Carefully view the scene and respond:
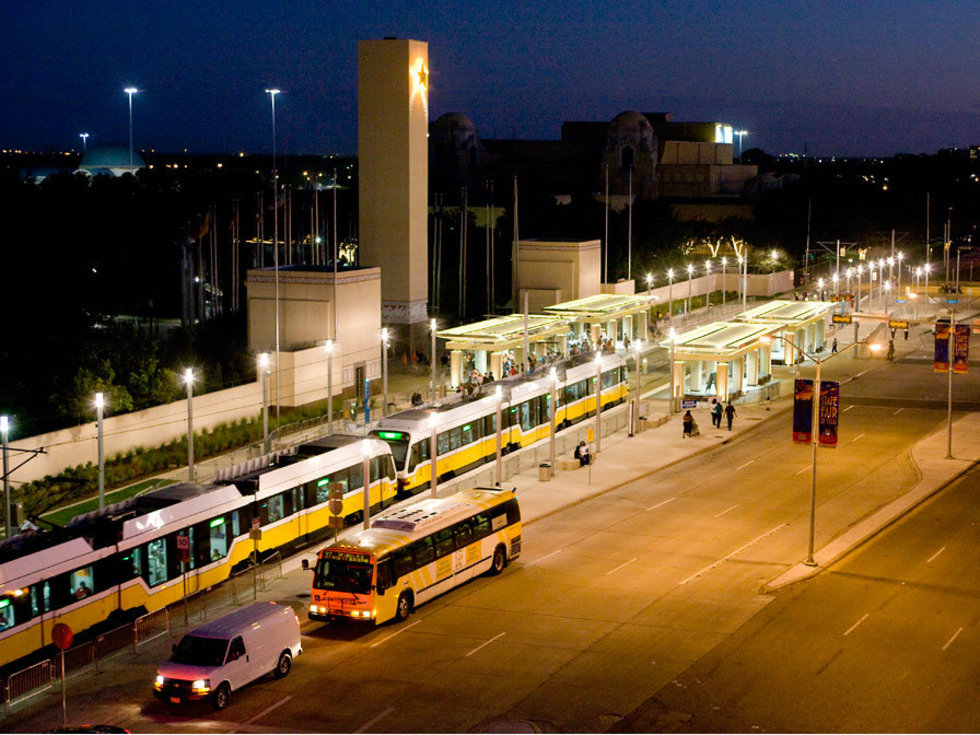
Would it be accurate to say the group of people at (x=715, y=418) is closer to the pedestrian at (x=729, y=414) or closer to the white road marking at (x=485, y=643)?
the pedestrian at (x=729, y=414)

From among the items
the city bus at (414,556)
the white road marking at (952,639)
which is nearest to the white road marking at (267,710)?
the city bus at (414,556)

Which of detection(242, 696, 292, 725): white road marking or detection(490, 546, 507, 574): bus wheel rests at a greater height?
detection(490, 546, 507, 574): bus wheel

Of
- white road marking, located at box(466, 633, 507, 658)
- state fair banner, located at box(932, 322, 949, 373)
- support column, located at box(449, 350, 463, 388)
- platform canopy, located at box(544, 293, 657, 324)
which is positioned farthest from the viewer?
platform canopy, located at box(544, 293, 657, 324)

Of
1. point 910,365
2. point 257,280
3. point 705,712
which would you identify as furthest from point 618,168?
point 705,712

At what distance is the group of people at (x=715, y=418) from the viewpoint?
5141 cm

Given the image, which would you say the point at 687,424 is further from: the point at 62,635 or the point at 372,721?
the point at 62,635

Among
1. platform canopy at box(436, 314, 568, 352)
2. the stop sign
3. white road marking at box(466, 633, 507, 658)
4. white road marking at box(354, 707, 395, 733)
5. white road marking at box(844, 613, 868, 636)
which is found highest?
platform canopy at box(436, 314, 568, 352)

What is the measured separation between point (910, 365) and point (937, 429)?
22.7 metres

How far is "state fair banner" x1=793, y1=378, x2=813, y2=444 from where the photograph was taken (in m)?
33.7

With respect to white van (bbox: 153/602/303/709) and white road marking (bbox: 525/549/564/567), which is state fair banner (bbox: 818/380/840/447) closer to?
white road marking (bbox: 525/549/564/567)

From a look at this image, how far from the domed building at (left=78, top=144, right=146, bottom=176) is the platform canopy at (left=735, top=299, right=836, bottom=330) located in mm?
102228

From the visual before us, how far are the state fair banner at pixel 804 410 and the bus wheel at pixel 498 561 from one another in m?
8.46

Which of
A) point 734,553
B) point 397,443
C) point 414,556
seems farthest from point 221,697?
point 397,443

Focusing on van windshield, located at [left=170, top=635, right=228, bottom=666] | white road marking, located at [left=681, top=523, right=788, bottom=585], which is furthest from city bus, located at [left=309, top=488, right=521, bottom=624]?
van windshield, located at [left=170, top=635, right=228, bottom=666]
